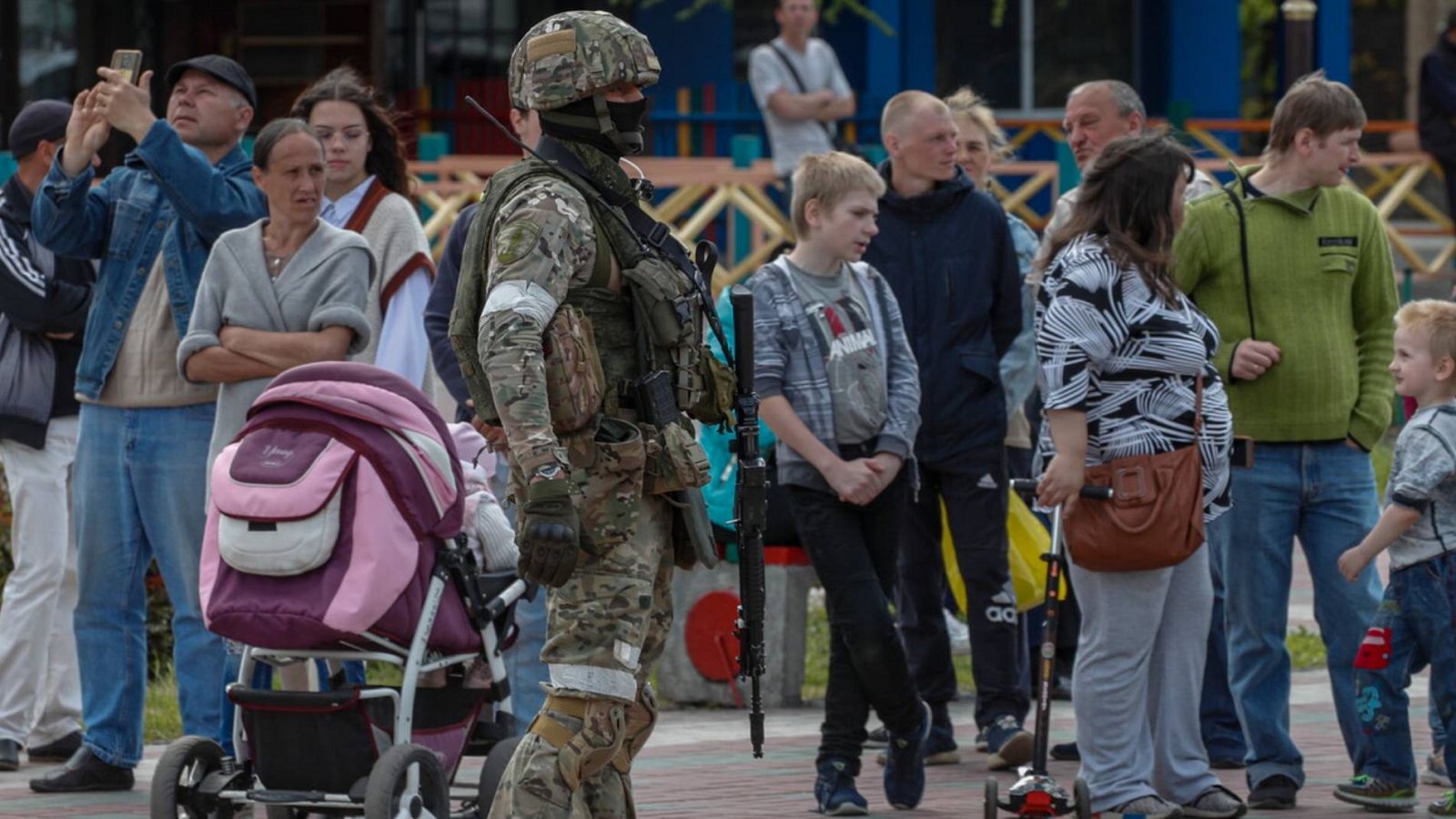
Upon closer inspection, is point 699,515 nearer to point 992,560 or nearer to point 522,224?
point 522,224

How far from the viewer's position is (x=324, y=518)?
6332 millimetres

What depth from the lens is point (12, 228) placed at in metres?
8.37

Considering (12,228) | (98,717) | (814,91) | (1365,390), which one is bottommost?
(98,717)

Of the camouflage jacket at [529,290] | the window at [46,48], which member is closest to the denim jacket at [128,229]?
the camouflage jacket at [529,290]

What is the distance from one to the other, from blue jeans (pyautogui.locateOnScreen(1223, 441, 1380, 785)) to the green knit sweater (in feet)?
0.33

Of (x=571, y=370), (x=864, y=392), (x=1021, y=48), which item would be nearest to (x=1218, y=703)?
(x=864, y=392)

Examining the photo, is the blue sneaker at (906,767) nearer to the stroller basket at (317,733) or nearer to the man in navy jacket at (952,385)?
the man in navy jacket at (952,385)

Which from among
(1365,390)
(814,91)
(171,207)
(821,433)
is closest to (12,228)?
(171,207)

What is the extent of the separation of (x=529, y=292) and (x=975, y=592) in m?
3.41

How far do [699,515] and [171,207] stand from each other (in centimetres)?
273

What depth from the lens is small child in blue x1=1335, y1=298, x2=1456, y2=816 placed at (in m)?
7.37

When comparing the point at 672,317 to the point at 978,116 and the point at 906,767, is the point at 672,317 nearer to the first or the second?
the point at 906,767

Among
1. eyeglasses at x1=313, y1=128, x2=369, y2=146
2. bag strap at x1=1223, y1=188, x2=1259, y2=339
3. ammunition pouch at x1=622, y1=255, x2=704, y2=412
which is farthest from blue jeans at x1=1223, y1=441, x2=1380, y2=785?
eyeglasses at x1=313, y1=128, x2=369, y2=146

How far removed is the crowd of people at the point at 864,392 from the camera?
224 inches
